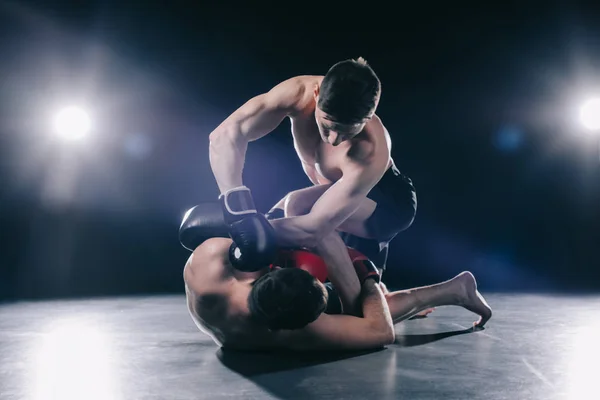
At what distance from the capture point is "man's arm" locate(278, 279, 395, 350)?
190 cm

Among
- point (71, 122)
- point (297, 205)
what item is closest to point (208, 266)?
point (297, 205)

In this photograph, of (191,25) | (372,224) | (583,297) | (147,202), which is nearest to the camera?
(372,224)

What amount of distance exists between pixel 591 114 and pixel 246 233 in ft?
14.5

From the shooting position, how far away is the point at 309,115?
2.37 m

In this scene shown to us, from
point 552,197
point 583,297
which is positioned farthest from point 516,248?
point 583,297

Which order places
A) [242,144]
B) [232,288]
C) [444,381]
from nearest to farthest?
[444,381] < [232,288] < [242,144]

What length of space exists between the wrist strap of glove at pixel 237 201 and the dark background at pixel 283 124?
2957 mm

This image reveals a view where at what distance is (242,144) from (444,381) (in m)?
1.20

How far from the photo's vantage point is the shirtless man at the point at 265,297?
1.70 m

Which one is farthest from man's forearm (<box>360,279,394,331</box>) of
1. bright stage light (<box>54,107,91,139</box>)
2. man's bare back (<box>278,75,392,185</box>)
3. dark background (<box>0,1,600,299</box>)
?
bright stage light (<box>54,107,91,139</box>)

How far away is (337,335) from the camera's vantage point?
1.94 m

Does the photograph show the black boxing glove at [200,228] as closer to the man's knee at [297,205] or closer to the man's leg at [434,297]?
the man's knee at [297,205]

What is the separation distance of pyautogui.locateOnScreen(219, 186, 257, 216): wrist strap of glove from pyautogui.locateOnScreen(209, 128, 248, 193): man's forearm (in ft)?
0.15

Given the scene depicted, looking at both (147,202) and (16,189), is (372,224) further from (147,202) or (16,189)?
(16,189)
